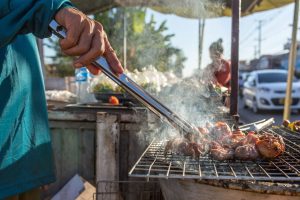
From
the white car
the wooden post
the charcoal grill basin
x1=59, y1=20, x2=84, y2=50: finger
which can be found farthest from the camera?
the white car

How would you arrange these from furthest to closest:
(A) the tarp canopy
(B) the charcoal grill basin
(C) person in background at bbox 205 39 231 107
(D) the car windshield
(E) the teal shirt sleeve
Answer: (D) the car windshield
(A) the tarp canopy
(C) person in background at bbox 205 39 231 107
(B) the charcoal grill basin
(E) the teal shirt sleeve

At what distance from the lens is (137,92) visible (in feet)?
6.34

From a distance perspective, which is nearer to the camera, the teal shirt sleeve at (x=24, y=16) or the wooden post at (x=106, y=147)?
the teal shirt sleeve at (x=24, y=16)

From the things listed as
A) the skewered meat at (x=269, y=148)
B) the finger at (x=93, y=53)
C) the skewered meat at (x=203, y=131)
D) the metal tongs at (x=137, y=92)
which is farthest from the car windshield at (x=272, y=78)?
the finger at (x=93, y=53)

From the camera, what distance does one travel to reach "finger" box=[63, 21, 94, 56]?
161cm

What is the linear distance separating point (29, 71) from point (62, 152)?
166cm

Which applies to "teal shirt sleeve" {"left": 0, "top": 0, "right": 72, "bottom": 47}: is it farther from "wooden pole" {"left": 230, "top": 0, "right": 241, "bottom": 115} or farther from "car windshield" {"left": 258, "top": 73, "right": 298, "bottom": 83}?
"car windshield" {"left": 258, "top": 73, "right": 298, "bottom": 83}

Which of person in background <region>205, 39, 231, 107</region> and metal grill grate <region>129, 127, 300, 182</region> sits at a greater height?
person in background <region>205, 39, 231, 107</region>

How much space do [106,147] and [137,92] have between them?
1.79 metres

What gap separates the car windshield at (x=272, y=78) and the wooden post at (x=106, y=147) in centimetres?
1312

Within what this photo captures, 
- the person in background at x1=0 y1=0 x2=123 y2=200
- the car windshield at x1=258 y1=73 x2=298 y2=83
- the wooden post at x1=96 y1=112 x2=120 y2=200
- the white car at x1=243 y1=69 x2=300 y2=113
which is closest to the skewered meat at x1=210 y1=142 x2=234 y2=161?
the person in background at x1=0 y1=0 x2=123 y2=200

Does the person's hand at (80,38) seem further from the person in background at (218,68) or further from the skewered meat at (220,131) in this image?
the person in background at (218,68)

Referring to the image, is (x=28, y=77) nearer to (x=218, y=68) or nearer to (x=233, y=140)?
(x=233, y=140)

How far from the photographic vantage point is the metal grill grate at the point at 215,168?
5.93 ft
